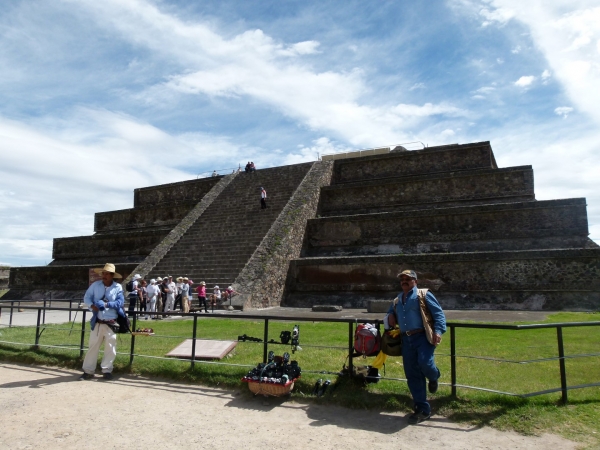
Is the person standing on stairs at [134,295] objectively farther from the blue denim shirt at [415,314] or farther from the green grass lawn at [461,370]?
the blue denim shirt at [415,314]

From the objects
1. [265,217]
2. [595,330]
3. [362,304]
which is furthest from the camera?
[265,217]

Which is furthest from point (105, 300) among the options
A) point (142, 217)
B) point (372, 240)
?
point (142, 217)

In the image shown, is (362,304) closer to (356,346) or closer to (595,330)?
(595,330)

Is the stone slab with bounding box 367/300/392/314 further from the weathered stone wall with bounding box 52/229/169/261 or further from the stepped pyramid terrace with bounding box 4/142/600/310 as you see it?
the weathered stone wall with bounding box 52/229/169/261

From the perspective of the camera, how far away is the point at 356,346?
5.14m

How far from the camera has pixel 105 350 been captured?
643cm

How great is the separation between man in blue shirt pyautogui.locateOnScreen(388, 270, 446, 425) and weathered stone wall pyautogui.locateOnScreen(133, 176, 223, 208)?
21.3 m

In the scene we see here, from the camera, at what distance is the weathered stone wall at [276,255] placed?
14.3 m

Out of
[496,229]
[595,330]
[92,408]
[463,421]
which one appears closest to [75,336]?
[92,408]

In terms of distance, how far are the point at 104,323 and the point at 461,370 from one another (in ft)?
16.3

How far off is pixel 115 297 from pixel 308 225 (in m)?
12.2

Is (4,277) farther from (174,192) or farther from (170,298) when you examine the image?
(170,298)

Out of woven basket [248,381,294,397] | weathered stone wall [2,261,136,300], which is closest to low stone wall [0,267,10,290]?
weathered stone wall [2,261,136,300]

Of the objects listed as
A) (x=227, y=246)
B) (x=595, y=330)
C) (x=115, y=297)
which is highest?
(x=227, y=246)
